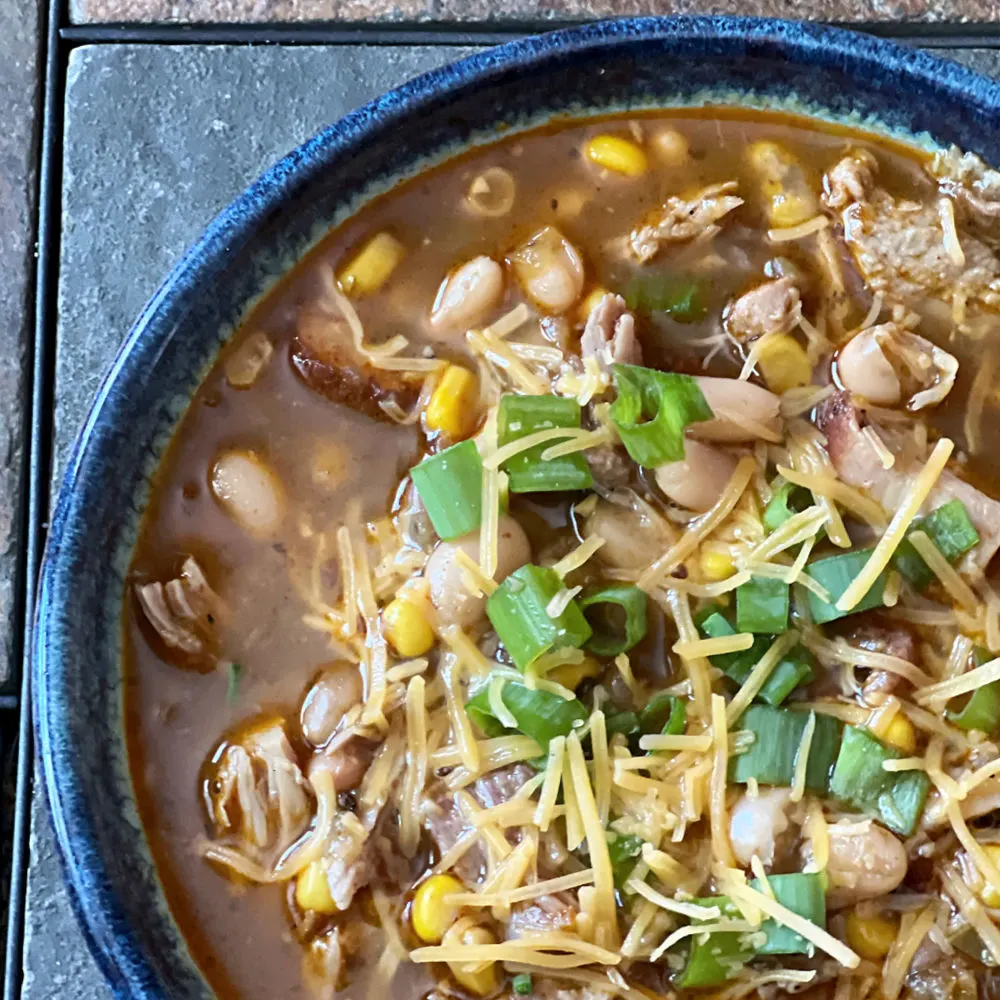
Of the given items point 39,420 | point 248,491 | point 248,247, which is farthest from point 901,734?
point 39,420

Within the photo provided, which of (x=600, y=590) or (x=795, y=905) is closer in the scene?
(x=795, y=905)

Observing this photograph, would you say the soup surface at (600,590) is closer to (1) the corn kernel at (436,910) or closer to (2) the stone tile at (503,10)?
(1) the corn kernel at (436,910)

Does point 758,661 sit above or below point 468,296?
below

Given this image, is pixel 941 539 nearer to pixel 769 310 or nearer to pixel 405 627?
pixel 769 310

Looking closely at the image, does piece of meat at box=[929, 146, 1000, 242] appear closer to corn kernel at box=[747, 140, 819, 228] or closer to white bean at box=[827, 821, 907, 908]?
corn kernel at box=[747, 140, 819, 228]

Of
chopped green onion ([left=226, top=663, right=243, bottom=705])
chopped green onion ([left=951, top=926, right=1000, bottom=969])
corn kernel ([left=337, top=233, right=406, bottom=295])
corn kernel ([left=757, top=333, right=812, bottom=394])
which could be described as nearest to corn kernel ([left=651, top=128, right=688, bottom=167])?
corn kernel ([left=757, top=333, right=812, bottom=394])

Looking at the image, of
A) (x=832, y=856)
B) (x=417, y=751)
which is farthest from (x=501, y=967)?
(x=832, y=856)
